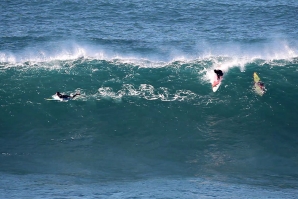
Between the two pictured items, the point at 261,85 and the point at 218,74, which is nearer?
the point at 261,85

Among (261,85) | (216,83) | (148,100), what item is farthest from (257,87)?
(148,100)

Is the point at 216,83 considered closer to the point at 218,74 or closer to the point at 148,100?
the point at 218,74

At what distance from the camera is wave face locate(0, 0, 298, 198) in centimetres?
4134

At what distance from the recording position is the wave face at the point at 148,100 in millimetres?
41344

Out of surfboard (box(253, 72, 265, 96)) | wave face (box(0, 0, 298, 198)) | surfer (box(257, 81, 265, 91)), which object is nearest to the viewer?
wave face (box(0, 0, 298, 198))

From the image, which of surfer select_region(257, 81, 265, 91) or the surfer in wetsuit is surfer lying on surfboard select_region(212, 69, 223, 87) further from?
surfer select_region(257, 81, 265, 91)

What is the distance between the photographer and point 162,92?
50.4 metres

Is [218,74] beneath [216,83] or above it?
above

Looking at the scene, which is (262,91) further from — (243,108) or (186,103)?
(186,103)

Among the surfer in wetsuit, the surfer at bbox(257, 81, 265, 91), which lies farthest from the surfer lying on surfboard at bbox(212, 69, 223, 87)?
the surfer at bbox(257, 81, 265, 91)

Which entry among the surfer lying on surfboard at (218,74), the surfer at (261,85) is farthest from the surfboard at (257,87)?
the surfer lying on surfboard at (218,74)

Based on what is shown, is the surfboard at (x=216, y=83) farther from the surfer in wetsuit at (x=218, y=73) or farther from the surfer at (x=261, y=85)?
the surfer at (x=261, y=85)

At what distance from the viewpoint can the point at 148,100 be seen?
49.5 meters

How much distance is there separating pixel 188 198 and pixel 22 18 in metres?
33.7
